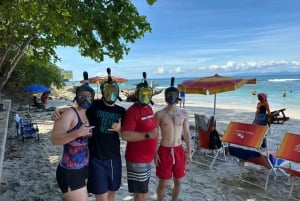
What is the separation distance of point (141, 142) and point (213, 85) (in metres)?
4.58

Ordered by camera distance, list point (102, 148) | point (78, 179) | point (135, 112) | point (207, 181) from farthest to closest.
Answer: point (207, 181) → point (135, 112) → point (102, 148) → point (78, 179)

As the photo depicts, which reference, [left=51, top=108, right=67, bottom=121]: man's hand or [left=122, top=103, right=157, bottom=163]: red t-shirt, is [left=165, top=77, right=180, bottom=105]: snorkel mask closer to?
[left=122, top=103, right=157, bottom=163]: red t-shirt

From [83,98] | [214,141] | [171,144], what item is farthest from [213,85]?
[83,98]

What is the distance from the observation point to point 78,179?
9.44ft

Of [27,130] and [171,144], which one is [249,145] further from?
[27,130]

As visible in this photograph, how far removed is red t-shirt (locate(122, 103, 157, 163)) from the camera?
339cm

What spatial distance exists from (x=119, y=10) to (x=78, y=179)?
124 inches

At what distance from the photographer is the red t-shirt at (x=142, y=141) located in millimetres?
3387

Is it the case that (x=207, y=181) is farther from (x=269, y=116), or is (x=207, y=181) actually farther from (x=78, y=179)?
(x=269, y=116)

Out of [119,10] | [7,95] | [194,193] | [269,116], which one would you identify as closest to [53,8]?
[119,10]

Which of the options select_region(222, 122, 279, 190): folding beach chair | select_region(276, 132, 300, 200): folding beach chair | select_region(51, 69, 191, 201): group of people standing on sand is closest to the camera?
select_region(51, 69, 191, 201): group of people standing on sand

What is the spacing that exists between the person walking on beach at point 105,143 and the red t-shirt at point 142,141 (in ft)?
0.71

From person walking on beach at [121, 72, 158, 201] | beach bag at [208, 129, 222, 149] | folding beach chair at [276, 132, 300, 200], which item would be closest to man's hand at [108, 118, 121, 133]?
person walking on beach at [121, 72, 158, 201]

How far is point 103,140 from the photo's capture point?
10.3ft
